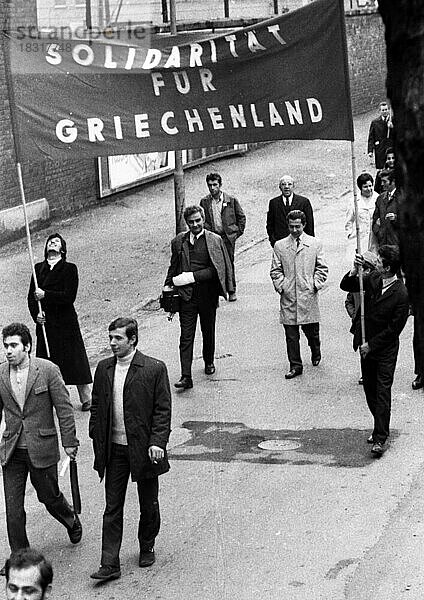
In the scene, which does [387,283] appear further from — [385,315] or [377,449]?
[377,449]

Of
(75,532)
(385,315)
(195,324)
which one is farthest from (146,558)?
(195,324)

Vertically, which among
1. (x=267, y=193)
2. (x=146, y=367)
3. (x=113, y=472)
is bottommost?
(x=267, y=193)

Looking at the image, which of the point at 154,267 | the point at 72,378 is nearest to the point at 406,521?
the point at 72,378

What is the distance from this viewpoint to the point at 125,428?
322 inches

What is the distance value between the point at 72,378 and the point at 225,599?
14.5 feet

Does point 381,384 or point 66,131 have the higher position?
point 66,131

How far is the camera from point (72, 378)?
38.5ft

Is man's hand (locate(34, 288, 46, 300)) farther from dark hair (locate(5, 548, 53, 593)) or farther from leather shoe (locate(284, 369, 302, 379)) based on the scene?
dark hair (locate(5, 548, 53, 593))

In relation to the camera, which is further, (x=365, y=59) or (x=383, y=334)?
(x=365, y=59)

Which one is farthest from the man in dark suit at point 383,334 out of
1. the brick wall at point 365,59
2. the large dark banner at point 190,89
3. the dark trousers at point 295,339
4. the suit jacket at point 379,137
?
the brick wall at point 365,59

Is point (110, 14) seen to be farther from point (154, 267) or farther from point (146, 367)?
point (146, 367)

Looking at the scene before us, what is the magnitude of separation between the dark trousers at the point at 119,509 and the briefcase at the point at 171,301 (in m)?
4.51

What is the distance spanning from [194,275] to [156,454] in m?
4.70

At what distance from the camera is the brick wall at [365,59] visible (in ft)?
102
